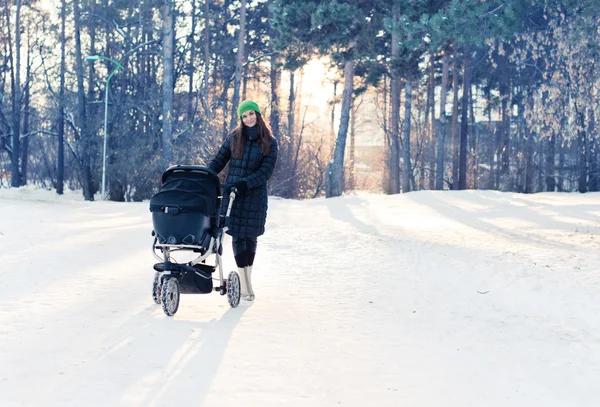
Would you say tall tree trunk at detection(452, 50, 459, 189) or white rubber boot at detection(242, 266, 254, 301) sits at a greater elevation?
tall tree trunk at detection(452, 50, 459, 189)

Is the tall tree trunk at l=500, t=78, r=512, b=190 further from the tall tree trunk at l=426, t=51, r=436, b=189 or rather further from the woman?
the woman

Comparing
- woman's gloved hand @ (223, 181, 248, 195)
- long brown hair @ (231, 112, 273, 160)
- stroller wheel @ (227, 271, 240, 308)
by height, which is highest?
long brown hair @ (231, 112, 273, 160)

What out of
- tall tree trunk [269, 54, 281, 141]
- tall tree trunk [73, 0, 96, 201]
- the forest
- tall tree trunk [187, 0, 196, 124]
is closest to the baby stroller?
the forest

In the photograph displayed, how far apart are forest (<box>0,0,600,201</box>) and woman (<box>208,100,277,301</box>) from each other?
14471 mm

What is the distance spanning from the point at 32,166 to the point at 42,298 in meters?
46.7

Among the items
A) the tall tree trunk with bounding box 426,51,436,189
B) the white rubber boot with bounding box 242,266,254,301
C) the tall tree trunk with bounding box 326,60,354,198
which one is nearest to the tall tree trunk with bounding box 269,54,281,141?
the tall tree trunk with bounding box 326,60,354,198

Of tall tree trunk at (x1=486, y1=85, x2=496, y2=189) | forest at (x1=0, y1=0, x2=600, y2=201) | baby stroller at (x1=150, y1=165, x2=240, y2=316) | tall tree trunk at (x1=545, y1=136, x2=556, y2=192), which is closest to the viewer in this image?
baby stroller at (x1=150, y1=165, x2=240, y2=316)

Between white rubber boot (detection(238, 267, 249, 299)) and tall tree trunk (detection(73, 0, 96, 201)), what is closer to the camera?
white rubber boot (detection(238, 267, 249, 299))

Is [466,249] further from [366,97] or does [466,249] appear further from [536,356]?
[366,97]

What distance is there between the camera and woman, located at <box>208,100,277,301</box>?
21.7ft

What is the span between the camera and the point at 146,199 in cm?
2822

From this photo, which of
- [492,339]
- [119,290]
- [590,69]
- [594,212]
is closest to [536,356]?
[492,339]

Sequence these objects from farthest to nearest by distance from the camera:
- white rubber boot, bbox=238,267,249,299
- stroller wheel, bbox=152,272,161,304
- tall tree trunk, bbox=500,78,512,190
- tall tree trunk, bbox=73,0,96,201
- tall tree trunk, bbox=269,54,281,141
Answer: tall tree trunk, bbox=500,78,512,190 < tall tree trunk, bbox=73,0,96,201 < tall tree trunk, bbox=269,54,281,141 < white rubber boot, bbox=238,267,249,299 < stroller wheel, bbox=152,272,161,304

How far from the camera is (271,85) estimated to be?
36.4 metres
